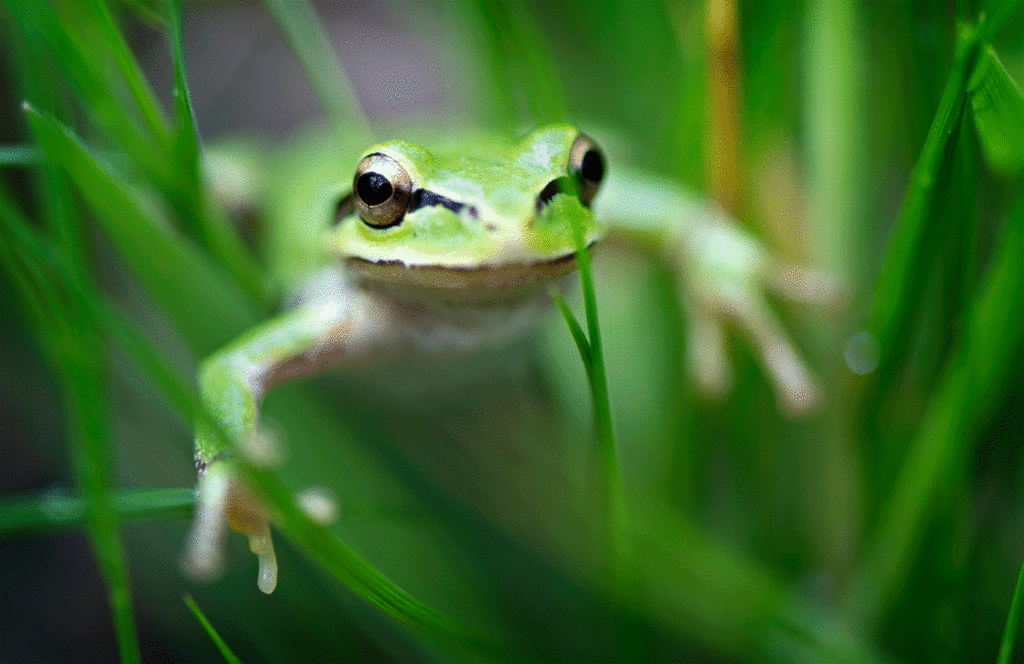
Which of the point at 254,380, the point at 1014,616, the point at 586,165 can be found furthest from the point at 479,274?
the point at 1014,616

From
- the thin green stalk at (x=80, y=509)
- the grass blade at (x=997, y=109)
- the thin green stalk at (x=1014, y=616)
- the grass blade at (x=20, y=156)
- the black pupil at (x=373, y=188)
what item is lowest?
the thin green stalk at (x=80, y=509)

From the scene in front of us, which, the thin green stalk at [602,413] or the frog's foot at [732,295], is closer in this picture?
the thin green stalk at [602,413]

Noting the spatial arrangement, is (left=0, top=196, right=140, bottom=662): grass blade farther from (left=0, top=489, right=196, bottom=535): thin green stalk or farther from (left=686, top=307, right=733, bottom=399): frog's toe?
(left=686, top=307, right=733, bottom=399): frog's toe

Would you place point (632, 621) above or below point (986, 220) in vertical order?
below

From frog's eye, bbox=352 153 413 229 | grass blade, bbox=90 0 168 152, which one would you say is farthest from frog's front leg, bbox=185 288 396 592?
grass blade, bbox=90 0 168 152

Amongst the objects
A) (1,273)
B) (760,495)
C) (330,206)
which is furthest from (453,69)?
(760,495)

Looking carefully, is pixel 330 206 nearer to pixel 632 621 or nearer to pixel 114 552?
pixel 114 552

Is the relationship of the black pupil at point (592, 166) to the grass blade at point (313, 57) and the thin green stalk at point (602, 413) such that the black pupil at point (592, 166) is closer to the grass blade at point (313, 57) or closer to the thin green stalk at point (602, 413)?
the thin green stalk at point (602, 413)

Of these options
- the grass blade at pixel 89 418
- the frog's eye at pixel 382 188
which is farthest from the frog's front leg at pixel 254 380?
the frog's eye at pixel 382 188
